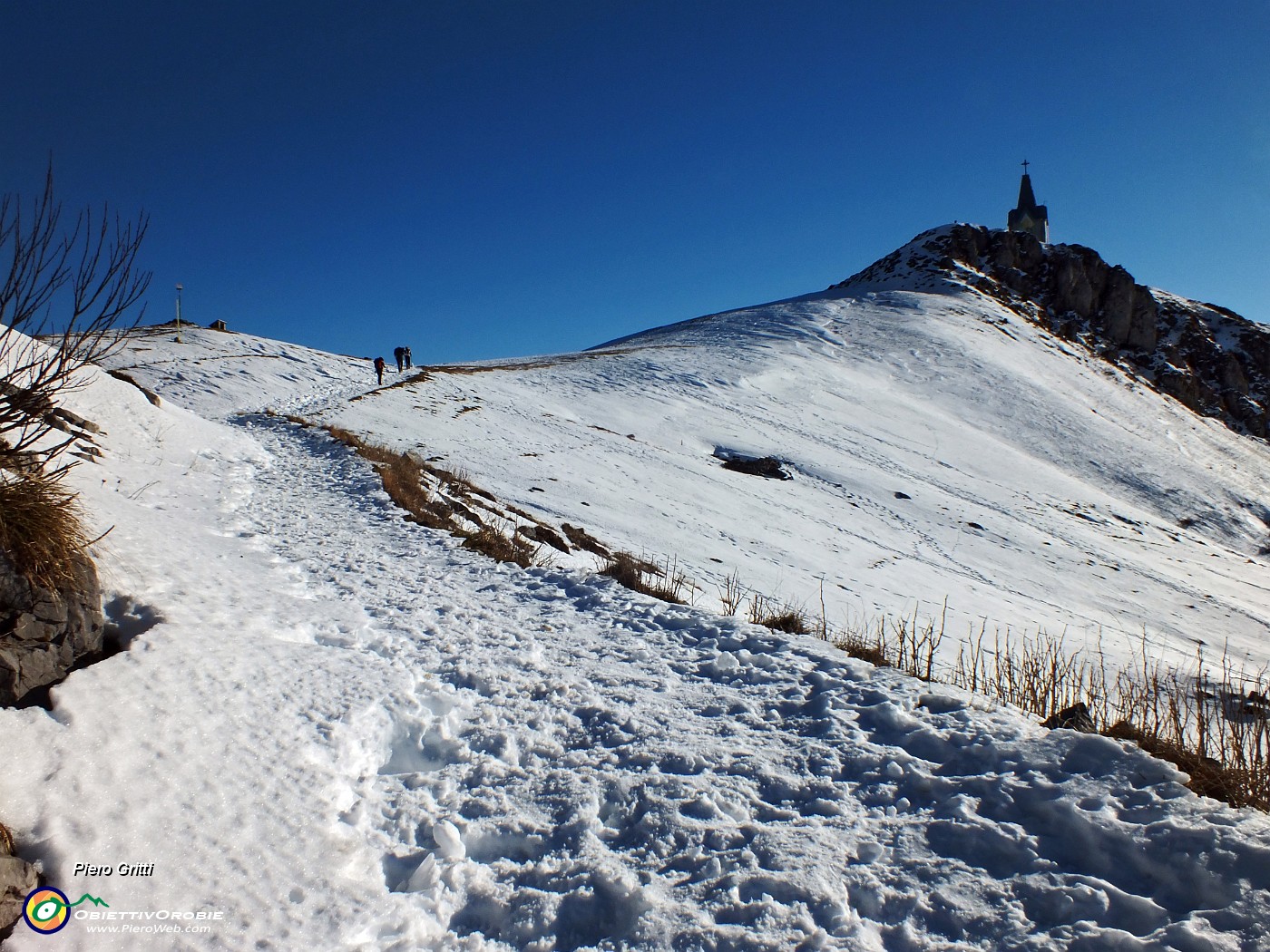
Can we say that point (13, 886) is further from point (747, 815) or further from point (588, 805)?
point (747, 815)

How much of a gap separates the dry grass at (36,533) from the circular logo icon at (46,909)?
1.74 m

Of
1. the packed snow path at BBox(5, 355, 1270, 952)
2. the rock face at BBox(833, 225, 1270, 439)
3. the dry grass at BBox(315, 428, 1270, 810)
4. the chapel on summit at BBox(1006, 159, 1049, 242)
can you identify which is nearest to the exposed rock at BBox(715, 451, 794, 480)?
the dry grass at BBox(315, 428, 1270, 810)

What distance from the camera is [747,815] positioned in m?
3.49

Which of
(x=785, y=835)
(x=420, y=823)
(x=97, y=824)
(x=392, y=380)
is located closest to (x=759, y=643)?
(x=785, y=835)

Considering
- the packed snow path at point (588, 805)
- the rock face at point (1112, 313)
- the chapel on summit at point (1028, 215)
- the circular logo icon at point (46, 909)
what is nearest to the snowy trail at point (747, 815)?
the packed snow path at point (588, 805)

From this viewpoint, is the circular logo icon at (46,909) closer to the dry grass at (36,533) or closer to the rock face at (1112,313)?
the dry grass at (36,533)

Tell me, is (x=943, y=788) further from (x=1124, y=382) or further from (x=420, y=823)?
(x=1124, y=382)

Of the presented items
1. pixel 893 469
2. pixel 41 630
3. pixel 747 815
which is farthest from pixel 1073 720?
pixel 893 469

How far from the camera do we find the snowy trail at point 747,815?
2.73 m

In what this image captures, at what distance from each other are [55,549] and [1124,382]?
217ft

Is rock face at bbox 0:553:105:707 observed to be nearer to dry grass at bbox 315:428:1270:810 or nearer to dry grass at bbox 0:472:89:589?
dry grass at bbox 0:472:89:589

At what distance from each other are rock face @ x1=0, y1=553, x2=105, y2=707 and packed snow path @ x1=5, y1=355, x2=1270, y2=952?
0.18 metres

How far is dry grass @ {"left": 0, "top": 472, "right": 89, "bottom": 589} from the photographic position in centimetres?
354

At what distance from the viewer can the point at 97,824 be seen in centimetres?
284
